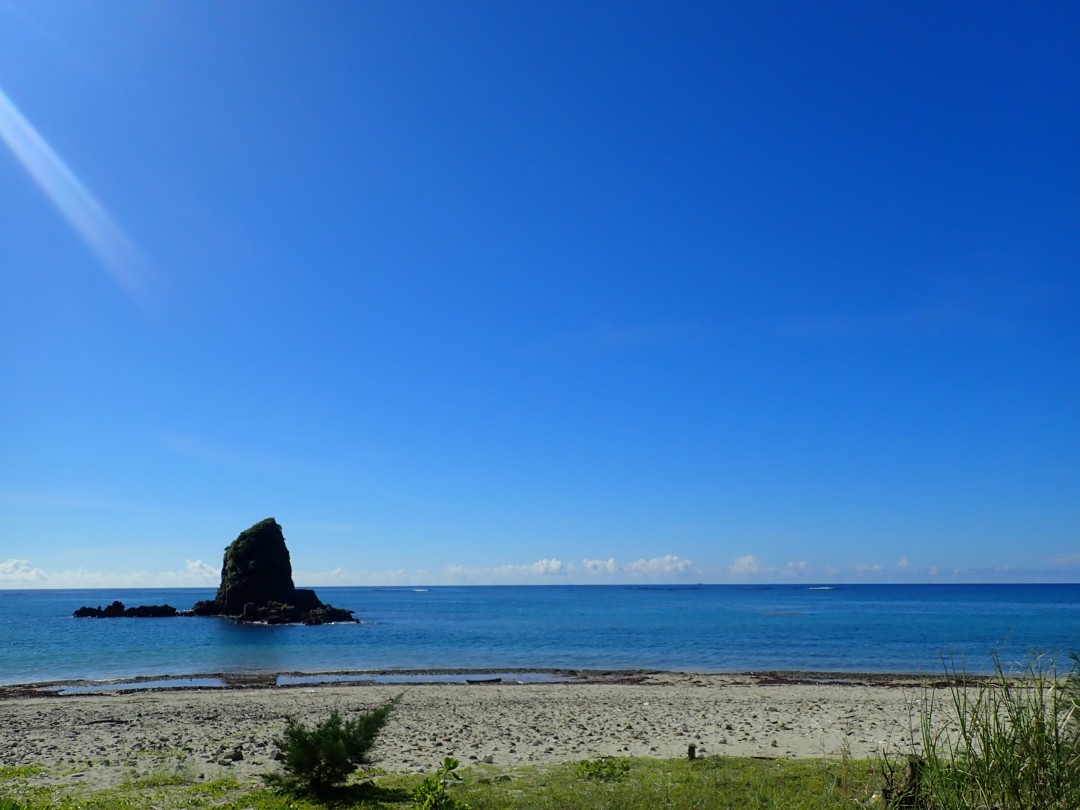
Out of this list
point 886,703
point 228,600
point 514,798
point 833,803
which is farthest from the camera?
point 228,600

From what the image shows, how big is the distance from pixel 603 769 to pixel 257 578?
371 feet

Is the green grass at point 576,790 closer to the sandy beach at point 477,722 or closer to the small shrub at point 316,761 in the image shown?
the small shrub at point 316,761

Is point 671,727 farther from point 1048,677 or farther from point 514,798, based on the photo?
point 1048,677

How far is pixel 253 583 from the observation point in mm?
114125

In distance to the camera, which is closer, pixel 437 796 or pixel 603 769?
pixel 437 796

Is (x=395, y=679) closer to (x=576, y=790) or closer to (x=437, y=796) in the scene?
(x=576, y=790)

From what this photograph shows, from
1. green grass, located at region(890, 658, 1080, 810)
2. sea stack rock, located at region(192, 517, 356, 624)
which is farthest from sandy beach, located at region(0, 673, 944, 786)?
sea stack rock, located at region(192, 517, 356, 624)

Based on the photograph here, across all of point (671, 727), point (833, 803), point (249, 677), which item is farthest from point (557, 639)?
point (833, 803)

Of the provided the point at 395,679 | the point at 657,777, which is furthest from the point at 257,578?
the point at 657,777

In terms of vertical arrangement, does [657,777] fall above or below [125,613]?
above

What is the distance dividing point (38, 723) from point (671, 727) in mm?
20724

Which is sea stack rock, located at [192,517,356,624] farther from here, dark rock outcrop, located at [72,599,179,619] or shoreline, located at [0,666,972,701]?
shoreline, located at [0,666,972,701]

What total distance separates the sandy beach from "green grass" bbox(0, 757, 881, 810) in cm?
136

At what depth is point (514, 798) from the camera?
11.8 meters
